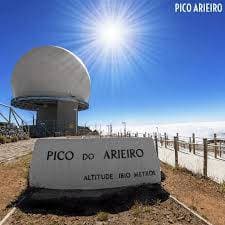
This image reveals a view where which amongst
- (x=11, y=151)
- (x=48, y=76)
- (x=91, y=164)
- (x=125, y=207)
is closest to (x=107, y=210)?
(x=125, y=207)

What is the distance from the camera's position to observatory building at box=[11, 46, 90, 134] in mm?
43875

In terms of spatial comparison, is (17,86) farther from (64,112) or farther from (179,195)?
(179,195)

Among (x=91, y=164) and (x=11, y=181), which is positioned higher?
(x=91, y=164)

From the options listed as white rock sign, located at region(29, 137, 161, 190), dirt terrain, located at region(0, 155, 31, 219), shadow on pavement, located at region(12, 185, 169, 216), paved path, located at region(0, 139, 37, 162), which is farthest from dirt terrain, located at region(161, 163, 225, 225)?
paved path, located at region(0, 139, 37, 162)

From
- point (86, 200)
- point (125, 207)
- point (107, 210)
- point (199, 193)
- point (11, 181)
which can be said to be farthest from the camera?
point (11, 181)

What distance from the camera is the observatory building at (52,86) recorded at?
43.9 metres

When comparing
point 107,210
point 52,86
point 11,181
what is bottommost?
point 107,210

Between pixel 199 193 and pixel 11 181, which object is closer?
pixel 199 193

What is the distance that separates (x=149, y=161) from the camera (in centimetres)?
930

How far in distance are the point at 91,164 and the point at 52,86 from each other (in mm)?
36268

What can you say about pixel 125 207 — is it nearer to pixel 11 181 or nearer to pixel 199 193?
pixel 199 193

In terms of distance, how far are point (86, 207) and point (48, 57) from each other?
40.3m

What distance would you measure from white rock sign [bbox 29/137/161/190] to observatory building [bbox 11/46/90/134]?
35212 mm

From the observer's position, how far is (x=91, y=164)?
8.91 m
